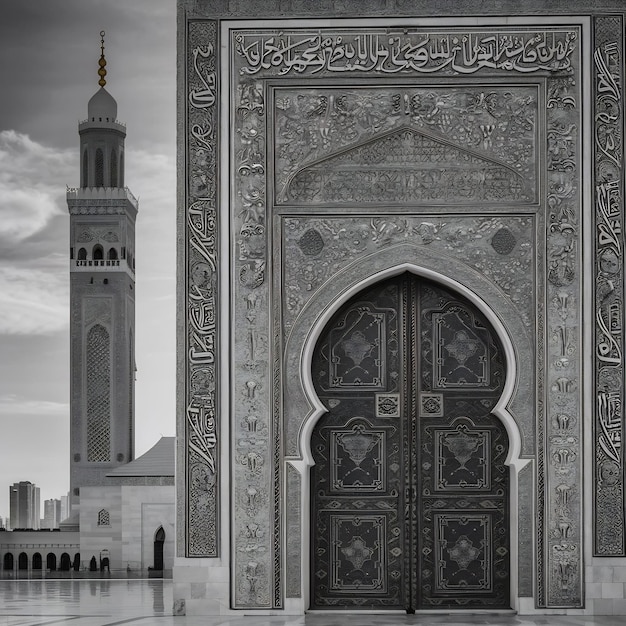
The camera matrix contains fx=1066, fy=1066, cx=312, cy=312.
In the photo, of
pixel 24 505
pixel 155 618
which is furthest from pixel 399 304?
pixel 24 505

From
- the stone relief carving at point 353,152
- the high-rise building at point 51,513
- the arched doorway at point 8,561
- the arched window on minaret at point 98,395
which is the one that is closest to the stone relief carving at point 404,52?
the stone relief carving at point 353,152

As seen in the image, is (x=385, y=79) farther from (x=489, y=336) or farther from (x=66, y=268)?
(x=66, y=268)

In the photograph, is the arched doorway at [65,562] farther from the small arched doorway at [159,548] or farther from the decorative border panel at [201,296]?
the decorative border panel at [201,296]

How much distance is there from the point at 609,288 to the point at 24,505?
14855 millimetres

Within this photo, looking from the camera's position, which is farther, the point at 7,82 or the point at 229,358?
the point at 7,82

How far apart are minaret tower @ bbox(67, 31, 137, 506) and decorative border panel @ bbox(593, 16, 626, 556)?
14141 mm

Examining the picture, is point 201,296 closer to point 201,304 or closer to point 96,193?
point 201,304

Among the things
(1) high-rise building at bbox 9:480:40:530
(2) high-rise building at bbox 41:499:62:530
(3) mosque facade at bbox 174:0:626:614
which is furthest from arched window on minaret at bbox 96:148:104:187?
(3) mosque facade at bbox 174:0:626:614

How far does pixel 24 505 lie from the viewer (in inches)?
707

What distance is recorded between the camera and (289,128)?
500 cm

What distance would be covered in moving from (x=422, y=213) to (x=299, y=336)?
0.81m

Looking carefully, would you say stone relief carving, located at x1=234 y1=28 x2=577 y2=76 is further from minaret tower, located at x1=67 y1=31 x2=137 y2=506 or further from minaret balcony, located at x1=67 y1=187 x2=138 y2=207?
minaret balcony, located at x1=67 y1=187 x2=138 y2=207

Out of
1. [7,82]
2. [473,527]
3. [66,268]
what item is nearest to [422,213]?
[473,527]

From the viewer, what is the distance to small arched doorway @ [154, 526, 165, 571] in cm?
1576
